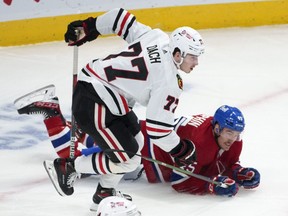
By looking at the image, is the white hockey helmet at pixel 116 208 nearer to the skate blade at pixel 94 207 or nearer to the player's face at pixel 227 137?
the skate blade at pixel 94 207

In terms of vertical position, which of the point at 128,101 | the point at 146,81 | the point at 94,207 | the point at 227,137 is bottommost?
the point at 94,207

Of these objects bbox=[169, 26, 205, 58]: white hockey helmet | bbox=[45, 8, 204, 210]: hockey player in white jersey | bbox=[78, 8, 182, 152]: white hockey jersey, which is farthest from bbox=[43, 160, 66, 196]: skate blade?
bbox=[169, 26, 205, 58]: white hockey helmet

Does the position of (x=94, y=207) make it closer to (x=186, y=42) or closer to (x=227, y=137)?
(x=227, y=137)

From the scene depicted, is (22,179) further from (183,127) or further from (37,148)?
(183,127)

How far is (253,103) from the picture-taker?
17.7ft

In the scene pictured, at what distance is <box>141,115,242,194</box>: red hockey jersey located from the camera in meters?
3.99

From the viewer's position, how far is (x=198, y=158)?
3990 mm

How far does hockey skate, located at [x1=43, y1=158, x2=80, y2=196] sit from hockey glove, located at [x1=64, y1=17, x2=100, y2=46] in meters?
0.57

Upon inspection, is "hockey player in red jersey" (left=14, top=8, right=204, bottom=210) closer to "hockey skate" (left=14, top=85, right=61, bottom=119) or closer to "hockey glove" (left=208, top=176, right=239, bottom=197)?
"hockey glove" (left=208, top=176, right=239, bottom=197)

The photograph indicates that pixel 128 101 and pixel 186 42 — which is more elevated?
pixel 186 42

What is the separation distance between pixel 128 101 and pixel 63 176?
1.47ft

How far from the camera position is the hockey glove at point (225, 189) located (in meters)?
3.92

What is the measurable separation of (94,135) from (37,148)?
3.10ft

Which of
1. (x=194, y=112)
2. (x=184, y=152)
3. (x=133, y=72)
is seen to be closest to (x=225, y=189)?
(x=184, y=152)
